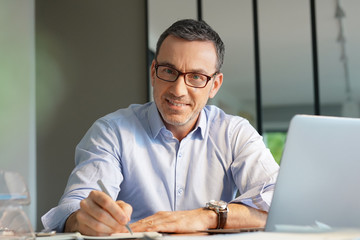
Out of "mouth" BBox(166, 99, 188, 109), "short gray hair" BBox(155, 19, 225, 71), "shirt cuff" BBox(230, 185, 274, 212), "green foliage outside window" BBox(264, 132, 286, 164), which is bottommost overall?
"green foliage outside window" BBox(264, 132, 286, 164)

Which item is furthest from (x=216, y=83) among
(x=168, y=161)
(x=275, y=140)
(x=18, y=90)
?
(x=18, y=90)

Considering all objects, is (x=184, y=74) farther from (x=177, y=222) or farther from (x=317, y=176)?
(x=317, y=176)

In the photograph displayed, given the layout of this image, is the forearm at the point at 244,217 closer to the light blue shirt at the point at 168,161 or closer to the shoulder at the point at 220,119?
the light blue shirt at the point at 168,161

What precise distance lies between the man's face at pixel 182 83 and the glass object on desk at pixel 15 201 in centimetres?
94

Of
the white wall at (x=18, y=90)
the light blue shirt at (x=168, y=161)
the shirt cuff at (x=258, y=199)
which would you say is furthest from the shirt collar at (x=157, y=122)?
the white wall at (x=18, y=90)

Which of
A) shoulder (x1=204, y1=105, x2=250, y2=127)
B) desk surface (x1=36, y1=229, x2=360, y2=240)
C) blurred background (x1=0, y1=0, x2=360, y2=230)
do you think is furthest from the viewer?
blurred background (x1=0, y1=0, x2=360, y2=230)

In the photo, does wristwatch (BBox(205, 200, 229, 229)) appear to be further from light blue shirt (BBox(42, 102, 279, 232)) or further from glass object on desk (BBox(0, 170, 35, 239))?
glass object on desk (BBox(0, 170, 35, 239))

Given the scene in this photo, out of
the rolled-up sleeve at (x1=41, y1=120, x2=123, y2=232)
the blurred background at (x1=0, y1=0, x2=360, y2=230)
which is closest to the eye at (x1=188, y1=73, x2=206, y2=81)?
the rolled-up sleeve at (x1=41, y1=120, x2=123, y2=232)

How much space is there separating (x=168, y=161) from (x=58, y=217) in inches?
21.4

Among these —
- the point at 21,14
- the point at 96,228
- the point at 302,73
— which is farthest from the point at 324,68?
the point at 96,228

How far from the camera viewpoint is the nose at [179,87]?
1.69 m

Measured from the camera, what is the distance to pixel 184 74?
170cm

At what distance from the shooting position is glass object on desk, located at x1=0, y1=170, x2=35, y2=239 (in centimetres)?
78

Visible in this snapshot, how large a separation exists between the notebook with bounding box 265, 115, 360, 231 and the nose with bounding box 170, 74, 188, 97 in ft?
2.49
